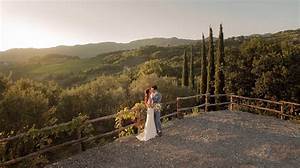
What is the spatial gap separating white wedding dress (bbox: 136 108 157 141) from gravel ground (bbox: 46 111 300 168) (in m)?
0.28

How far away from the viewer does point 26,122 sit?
58.3 feet

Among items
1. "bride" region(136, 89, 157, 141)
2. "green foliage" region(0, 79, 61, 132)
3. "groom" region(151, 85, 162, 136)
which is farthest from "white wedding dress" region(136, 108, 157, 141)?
"green foliage" region(0, 79, 61, 132)

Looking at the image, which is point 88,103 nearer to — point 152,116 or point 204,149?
point 152,116

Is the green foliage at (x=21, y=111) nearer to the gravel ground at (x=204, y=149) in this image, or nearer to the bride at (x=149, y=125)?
the bride at (x=149, y=125)

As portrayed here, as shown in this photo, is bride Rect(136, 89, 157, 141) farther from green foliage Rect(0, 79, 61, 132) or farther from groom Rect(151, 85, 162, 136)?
green foliage Rect(0, 79, 61, 132)

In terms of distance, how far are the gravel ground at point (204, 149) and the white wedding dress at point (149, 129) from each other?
11.1 inches

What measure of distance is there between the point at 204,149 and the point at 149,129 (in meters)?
2.70

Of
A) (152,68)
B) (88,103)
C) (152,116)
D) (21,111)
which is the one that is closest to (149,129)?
(152,116)

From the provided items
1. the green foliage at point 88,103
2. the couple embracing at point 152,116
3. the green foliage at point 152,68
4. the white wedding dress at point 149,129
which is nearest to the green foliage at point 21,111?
the white wedding dress at point 149,129

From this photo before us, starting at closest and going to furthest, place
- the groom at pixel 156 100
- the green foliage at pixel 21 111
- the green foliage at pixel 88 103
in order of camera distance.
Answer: the groom at pixel 156 100 → the green foliage at pixel 21 111 → the green foliage at pixel 88 103

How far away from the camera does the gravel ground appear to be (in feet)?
38.2

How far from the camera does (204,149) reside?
43.6ft

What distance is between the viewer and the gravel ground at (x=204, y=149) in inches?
458

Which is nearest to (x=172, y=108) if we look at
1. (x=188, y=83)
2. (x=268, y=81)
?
(x=268, y=81)
